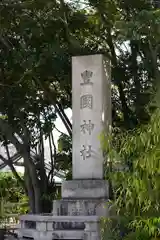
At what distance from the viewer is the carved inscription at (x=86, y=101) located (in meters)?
7.22

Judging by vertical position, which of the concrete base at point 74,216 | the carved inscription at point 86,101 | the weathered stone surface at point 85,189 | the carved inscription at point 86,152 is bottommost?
the concrete base at point 74,216

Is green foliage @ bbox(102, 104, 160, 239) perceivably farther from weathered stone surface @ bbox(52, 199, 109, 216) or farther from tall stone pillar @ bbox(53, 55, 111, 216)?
tall stone pillar @ bbox(53, 55, 111, 216)

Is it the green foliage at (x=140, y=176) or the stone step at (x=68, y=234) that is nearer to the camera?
the green foliage at (x=140, y=176)

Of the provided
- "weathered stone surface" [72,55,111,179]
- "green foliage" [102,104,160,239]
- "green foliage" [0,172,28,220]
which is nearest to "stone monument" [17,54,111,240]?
"weathered stone surface" [72,55,111,179]

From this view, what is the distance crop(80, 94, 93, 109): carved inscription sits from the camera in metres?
7.22

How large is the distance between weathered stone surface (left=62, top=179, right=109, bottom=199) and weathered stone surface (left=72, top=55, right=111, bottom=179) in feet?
0.57

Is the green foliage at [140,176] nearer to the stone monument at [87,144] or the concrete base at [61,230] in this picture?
the concrete base at [61,230]

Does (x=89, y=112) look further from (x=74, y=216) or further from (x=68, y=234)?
(x=68, y=234)

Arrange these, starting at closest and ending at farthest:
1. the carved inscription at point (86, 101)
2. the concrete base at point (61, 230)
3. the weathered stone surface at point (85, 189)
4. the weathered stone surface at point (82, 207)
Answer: the concrete base at point (61, 230) < the weathered stone surface at point (82, 207) < the weathered stone surface at point (85, 189) < the carved inscription at point (86, 101)

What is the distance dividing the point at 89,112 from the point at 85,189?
1182 millimetres

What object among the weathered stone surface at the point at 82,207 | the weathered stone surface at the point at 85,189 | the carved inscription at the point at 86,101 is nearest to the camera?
the weathered stone surface at the point at 82,207

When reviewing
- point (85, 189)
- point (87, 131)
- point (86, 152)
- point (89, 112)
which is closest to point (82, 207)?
point (85, 189)

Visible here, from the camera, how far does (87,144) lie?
7164 mm

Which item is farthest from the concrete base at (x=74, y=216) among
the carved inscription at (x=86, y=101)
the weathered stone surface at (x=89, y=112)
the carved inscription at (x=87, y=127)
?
the carved inscription at (x=86, y=101)
